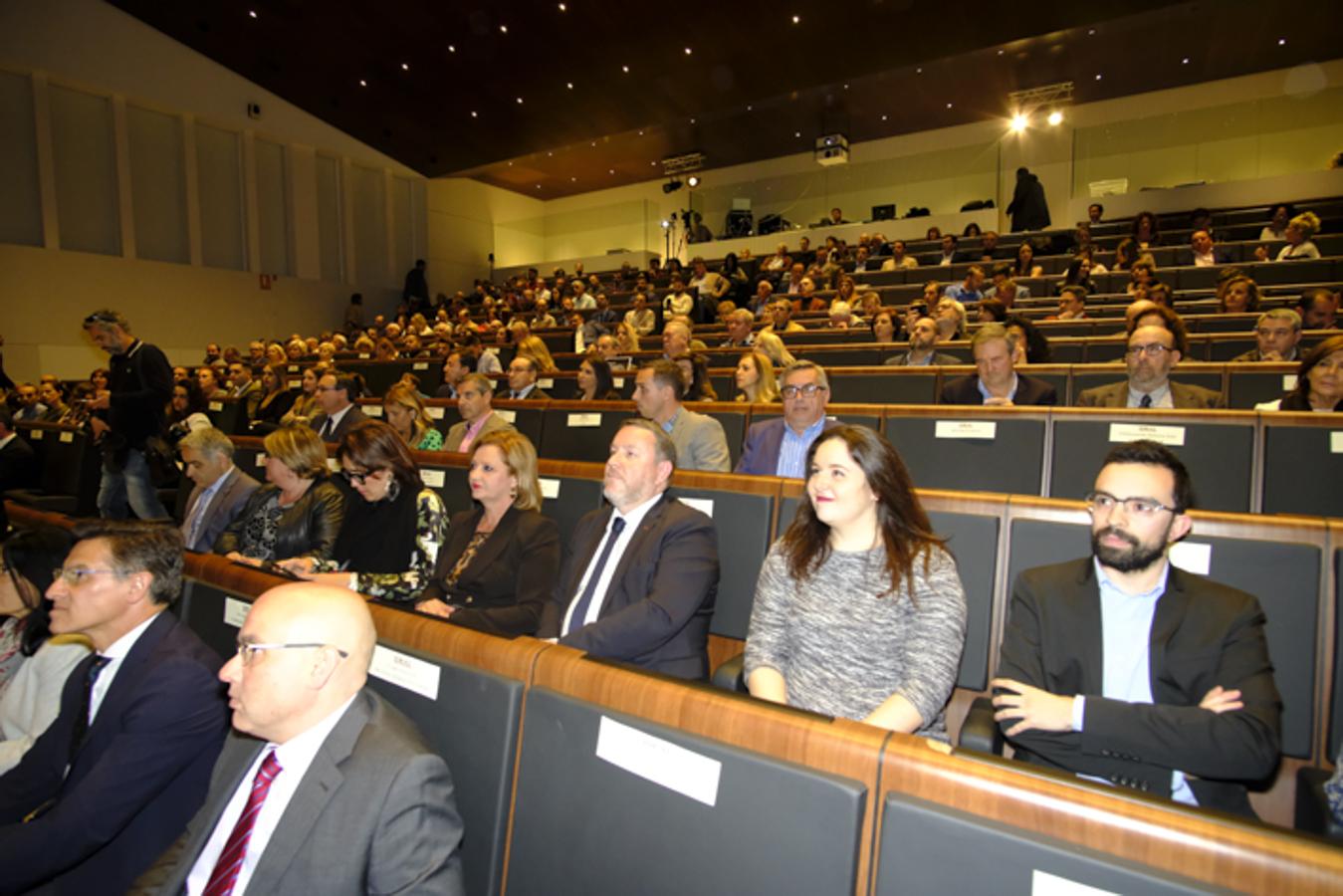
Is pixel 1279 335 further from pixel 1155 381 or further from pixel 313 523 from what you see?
pixel 313 523

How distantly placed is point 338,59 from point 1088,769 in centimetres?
1311

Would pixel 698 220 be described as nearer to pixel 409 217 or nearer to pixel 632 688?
pixel 409 217

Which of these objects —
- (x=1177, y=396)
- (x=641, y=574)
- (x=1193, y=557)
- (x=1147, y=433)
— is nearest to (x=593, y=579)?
(x=641, y=574)

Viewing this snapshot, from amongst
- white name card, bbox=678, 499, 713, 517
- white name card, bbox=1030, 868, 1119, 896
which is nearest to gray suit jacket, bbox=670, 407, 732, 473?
white name card, bbox=678, 499, 713, 517

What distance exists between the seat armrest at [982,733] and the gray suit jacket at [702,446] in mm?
1700

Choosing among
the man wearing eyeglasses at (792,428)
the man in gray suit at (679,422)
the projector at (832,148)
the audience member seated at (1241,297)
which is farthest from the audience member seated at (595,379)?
the projector at (832,148)

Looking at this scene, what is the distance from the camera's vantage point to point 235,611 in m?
1.55

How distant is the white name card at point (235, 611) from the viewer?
153 cm

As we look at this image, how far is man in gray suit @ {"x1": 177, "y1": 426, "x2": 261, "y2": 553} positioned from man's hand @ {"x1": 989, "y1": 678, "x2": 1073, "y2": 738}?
2.97 meters

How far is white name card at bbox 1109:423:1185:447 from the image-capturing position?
2311 millimetres

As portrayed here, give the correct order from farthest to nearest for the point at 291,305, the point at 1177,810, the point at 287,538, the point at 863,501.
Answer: the point at 291,305, the point at 287,538, the point at 863,501, the point at 1177,810

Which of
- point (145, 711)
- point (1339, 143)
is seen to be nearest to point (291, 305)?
point (145, 711)

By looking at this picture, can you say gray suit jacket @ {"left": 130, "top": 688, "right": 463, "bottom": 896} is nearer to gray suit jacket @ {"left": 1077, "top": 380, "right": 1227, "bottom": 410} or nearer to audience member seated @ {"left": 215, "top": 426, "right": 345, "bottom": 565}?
audience member seated @ {"left": 215, "top": 426, "right": 345, "bottom": 565}

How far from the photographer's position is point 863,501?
4.86 feet
